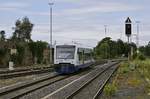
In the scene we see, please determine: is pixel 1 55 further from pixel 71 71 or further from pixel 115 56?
pixel 115 56

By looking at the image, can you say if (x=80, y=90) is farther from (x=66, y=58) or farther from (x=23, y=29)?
(x=23, y=29)

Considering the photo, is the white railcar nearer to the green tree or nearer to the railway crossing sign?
the railway crossing sign

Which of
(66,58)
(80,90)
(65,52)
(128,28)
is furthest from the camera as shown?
(65,52)

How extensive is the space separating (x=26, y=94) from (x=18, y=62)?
50.7m

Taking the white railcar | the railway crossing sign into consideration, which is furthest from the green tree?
the railway crossing sign

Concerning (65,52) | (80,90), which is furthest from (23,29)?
(80,90)

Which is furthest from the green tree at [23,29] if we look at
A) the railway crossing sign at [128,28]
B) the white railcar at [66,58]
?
the railway crossing sign at [128,28]

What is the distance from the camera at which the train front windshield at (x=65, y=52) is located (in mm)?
A: 43781

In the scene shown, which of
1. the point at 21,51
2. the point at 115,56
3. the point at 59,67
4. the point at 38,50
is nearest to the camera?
the point at 59,67

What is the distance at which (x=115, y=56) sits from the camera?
16875 cm

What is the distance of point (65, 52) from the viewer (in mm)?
44219

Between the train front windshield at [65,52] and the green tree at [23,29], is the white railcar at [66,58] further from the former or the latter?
the green tree at [23,29]

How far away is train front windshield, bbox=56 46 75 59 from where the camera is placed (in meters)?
43.8

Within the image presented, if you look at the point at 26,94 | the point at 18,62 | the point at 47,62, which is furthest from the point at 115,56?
the point at 26,94
